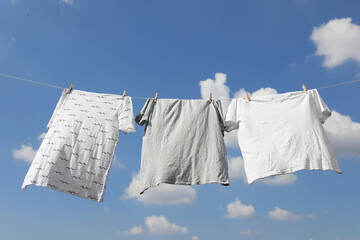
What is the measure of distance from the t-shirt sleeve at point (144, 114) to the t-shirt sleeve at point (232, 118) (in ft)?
3.54

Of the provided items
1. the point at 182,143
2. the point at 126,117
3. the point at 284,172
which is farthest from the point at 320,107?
the point at 126,117

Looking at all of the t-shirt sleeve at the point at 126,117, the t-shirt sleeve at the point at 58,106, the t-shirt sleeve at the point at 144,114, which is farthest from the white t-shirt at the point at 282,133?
the t-shirt sleeve at the point at 58,106

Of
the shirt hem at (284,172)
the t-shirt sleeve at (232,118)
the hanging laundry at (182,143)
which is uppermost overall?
the t-shirt sleeve at (232,118)

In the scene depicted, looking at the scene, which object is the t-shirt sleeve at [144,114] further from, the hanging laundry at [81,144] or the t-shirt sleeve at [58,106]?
the t-shirt sleeve at [58,106]

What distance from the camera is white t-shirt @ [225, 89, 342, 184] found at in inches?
144

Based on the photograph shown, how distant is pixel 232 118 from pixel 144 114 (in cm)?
121

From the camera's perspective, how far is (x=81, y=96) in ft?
14.3

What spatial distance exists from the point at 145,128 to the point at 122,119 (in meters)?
0.34

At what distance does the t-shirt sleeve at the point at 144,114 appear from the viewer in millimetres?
4117

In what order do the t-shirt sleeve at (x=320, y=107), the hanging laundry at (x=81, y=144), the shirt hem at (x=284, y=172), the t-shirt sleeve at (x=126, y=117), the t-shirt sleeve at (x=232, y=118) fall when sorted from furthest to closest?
the t-shirt sleeve at (x=232, y=118) → the t-shirt sleeve at (x=126, y=117) → the t-shirt sleeve at (x=320, y=107) → the hanging laundry at (x=81, y=144) → the shirt hem at (x=284, y=172)

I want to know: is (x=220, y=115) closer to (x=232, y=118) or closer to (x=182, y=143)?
(x=232, y=118)

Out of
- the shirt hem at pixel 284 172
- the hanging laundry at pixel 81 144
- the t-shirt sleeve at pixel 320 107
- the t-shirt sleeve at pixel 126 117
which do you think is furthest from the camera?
the t-shirt sleeve at pixel 126 117

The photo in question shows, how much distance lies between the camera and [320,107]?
396 cm

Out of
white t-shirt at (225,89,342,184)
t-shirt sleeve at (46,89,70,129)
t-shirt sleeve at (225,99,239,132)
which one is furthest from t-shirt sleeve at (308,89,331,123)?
t-shirt sleeve at (46,89,70,129)
